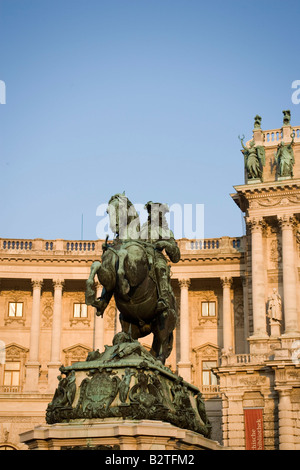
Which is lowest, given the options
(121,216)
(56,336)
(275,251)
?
(121,216)

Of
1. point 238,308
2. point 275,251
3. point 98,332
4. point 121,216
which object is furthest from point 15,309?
point 121,216

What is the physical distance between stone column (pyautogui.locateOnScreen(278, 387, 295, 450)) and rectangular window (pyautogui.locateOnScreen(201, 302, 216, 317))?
Answer: 16384 millimetres

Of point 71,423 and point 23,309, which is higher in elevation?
point 23,309

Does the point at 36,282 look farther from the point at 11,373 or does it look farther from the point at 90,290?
the point at 90,290

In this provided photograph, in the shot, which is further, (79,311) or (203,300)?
(79,311)

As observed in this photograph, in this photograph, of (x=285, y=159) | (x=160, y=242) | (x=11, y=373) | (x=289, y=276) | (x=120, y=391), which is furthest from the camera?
(x=11, y=373)

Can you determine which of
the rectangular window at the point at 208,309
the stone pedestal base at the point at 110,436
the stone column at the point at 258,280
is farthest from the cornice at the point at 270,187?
the stone pedestal base at the point at 110,436

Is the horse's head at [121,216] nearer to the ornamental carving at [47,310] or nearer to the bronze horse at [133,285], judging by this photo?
the bronze horse at [133,285]

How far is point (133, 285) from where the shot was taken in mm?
13820

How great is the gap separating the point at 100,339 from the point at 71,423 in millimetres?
41310

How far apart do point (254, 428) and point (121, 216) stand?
28.2 metres
